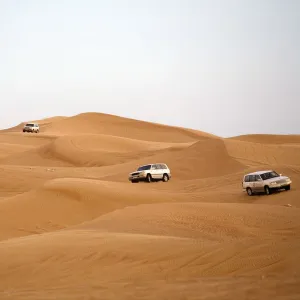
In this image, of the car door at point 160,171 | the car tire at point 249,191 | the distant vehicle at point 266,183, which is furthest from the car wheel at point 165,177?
the distant vehicle at point 266,183

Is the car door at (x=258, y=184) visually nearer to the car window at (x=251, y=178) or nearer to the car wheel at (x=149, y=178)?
the car window at (x=251, y=178)

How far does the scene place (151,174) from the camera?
109 feet

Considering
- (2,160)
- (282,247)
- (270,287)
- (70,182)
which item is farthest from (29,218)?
(2,160)

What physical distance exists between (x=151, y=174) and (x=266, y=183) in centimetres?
960

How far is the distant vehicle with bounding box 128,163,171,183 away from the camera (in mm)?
33159

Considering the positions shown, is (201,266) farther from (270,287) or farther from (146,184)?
(146,184)

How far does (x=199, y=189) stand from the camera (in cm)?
3052

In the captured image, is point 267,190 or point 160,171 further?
point 160,171

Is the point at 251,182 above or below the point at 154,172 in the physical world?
below

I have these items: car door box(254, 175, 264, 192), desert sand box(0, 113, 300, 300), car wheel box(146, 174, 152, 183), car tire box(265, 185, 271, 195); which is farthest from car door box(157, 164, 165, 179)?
car tire box(265, 185, 271, 195)

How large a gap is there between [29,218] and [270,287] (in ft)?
47.1

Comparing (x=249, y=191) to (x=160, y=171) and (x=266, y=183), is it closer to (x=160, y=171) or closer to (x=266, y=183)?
(x=266, y=183)

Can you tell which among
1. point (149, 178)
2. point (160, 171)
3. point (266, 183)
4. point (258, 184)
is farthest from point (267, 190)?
point (160, 171)

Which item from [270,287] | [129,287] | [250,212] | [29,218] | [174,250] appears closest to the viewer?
[270,287]
